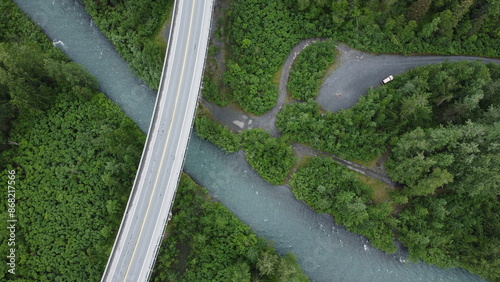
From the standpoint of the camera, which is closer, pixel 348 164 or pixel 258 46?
pixel 348 164

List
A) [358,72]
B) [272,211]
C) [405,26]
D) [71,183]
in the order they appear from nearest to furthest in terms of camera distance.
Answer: [71,183], [272,211], [405,26], [358,72]

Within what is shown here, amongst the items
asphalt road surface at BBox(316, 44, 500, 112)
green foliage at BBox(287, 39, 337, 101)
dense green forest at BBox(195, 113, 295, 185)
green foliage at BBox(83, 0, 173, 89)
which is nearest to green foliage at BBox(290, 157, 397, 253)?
dense green forest at BBox(195, 113, 295, 185)

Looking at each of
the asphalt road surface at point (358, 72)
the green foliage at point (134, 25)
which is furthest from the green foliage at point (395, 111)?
the green foliage at point (134, 25)

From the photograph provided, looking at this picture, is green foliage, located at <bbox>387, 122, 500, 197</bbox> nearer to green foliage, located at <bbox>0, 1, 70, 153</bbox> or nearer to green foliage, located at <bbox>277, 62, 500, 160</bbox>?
green foliage, located at <bbox>277, 62, 500, 160</bbox>

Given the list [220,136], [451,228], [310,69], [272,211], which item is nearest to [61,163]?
[220,136]

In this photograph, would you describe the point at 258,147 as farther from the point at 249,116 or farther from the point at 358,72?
the point at 358,72

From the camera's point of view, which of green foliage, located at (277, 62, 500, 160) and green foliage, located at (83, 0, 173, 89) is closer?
green foliage, located at (277, 62, 500, 160)
